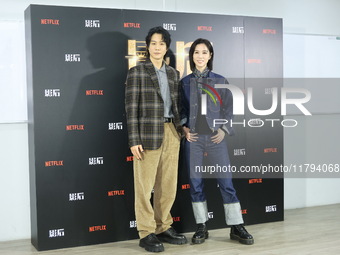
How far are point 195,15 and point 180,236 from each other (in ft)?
6.14

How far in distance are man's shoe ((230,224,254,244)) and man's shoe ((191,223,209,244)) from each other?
8.7 inches

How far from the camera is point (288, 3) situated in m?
5.10

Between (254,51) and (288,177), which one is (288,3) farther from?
(288,177)

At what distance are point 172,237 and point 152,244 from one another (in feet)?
0.84

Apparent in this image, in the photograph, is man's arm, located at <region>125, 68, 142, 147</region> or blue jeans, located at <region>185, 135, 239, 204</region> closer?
man's arm, located at <region>125, 68, 142, 147</region>

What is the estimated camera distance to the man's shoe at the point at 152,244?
12.1 ft

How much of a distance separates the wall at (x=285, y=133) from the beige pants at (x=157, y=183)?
111 cm

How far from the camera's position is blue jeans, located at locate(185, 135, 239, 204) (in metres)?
3.86

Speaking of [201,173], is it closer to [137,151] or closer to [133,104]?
[137,151]

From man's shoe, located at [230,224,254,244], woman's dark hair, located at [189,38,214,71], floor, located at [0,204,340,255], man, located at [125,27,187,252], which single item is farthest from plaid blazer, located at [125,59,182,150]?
man's shoe, located at [230,224,254,244]

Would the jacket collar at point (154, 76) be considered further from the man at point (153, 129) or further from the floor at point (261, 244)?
the floor at point (261, 244)

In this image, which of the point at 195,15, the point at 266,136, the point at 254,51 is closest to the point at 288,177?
the point at 266,136

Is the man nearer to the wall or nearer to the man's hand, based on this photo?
the man's hand

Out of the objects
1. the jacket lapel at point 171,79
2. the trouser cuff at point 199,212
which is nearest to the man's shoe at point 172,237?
the trouser cuff at point 199,212
